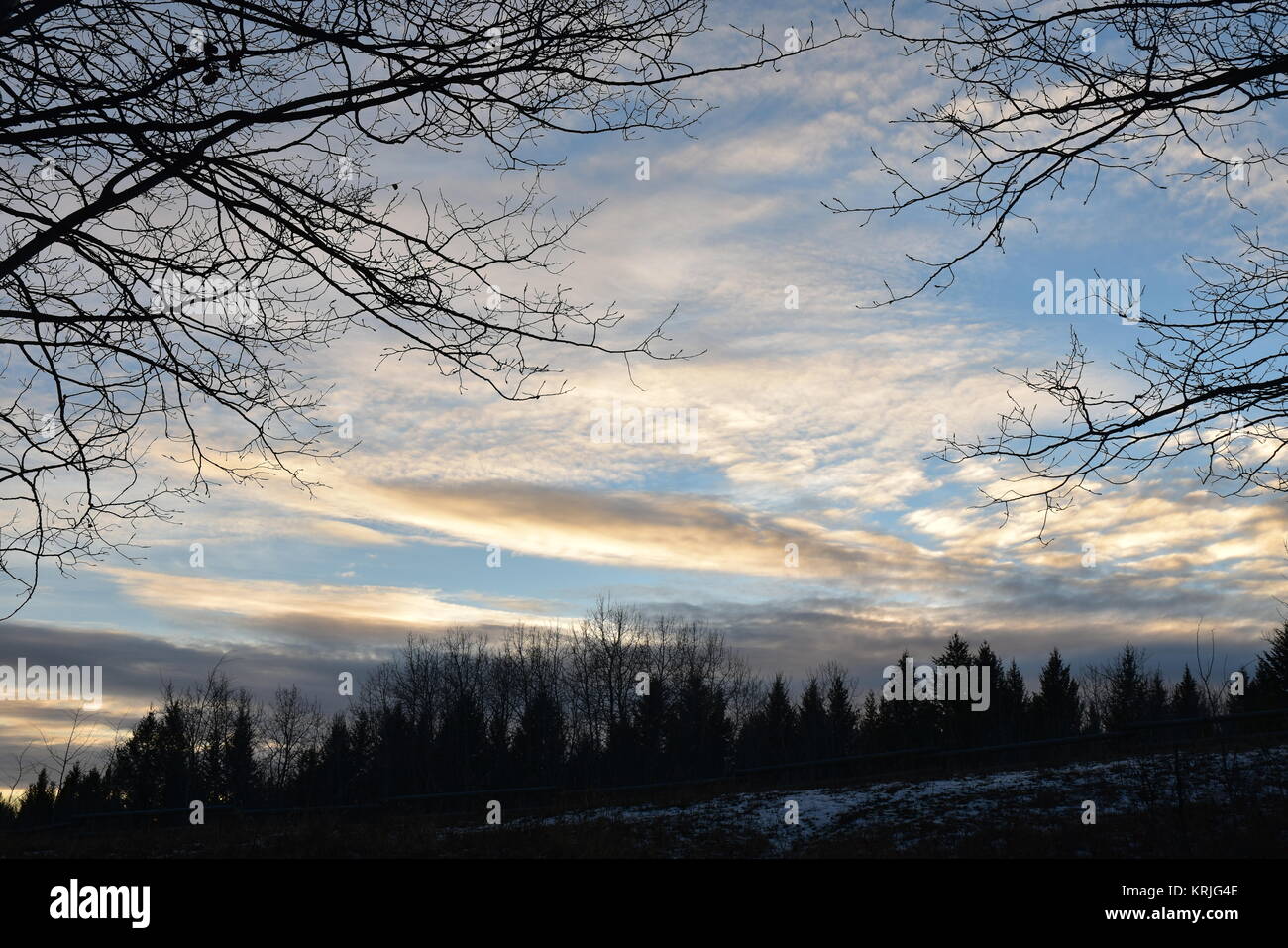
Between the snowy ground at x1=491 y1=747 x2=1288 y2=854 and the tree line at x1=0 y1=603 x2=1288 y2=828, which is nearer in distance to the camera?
the snowy ground at x1=491 y1=747 x2=1288 y2=854

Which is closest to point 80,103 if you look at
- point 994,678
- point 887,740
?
point 887,740

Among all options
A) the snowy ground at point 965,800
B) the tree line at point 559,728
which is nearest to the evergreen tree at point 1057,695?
the tree line at point 559,728

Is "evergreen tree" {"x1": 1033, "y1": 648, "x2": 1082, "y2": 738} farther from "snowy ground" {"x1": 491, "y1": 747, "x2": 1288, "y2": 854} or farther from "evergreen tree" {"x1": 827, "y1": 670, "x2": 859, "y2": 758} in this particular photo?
"snowy ground" {"x1": 491, "y1": 747, "x2": 1288, "y2": 854}

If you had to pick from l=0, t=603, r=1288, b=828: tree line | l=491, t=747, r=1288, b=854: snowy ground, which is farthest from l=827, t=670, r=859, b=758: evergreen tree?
l=491, t=747, r=1288, b=854: snowy ground

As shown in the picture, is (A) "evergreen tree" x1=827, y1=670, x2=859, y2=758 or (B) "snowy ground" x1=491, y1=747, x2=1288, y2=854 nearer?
(B) "snowy ground" x1=491, y1=747, x2=1288, y2=854

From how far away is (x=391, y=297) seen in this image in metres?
5.38

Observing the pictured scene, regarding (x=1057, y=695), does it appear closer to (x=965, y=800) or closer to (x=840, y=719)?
(x=840, y=719)

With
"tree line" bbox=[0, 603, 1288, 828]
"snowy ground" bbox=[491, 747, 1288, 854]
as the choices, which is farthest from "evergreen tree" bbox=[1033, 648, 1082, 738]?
"snowy ground" bbox=[491, 747, 1288, 854]

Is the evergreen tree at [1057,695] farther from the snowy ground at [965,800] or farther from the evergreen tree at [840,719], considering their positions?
the snowy ground at [965,800]

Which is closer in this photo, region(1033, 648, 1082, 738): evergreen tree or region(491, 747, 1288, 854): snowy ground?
region(491, 747, 1288, 854): snowy ground

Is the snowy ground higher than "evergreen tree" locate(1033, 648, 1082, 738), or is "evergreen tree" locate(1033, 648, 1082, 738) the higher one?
the snowy ground

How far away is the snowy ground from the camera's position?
13609mm

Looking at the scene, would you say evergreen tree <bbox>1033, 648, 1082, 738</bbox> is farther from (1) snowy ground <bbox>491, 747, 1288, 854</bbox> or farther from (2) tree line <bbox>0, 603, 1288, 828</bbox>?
(1) snowy ground <bbox>491, 747, 1288, 854</bbox>
